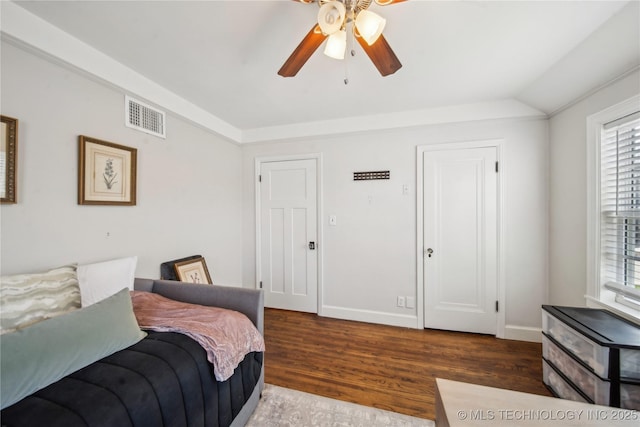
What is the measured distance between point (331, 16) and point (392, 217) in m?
2.06

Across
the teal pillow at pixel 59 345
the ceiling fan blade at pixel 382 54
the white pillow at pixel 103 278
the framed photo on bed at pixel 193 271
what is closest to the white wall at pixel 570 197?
the ceiling fan blade at pixel 382 54

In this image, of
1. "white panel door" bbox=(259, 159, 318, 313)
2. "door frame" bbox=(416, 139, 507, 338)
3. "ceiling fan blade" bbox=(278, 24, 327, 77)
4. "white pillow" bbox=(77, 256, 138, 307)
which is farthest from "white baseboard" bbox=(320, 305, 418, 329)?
"ceiling fan blade" bbox=(278, 24, 327, 77)

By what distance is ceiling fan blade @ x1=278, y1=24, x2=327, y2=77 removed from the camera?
1201 mm

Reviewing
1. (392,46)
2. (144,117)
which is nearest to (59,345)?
(144,117)

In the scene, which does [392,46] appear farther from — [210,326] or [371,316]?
[371,316]

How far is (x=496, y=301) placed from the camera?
2416mm

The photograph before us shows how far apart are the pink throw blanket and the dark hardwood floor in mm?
697

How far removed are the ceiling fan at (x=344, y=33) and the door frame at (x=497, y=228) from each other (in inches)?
56.6

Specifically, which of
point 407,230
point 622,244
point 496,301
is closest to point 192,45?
point 407,230

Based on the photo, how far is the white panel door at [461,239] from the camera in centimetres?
242

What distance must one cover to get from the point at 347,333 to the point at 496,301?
5.24ft

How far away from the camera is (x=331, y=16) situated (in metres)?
1.08

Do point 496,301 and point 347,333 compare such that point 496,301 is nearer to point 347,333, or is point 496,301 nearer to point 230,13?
point 347,333

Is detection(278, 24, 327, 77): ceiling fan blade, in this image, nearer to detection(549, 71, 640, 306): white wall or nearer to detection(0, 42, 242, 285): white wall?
detection(0, 42, 242, 285): white wall
